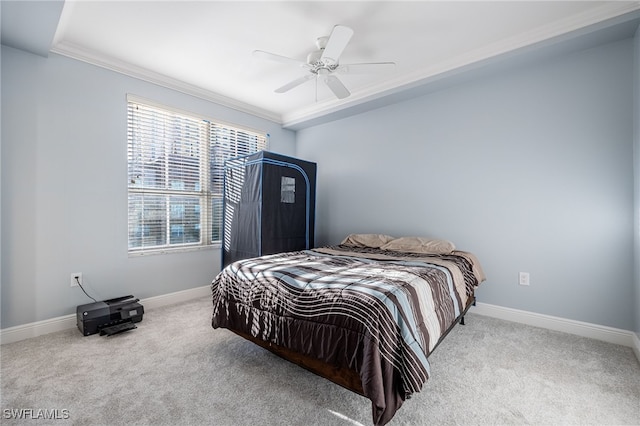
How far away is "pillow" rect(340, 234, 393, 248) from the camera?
3234mm

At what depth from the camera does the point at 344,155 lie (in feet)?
13.4

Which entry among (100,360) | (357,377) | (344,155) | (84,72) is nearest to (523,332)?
(357,377)

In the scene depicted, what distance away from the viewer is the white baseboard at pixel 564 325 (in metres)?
2.20

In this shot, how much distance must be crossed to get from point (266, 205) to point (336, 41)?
170cm

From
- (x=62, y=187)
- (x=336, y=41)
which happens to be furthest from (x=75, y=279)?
(x=336, y=41)

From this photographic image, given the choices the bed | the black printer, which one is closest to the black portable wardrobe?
the bed

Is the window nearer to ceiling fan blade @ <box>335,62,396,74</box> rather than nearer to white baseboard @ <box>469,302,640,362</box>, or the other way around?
ceiling fan blade @ <box>335,62,396,74</box>

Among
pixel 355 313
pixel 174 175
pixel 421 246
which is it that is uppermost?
pixel 174 175

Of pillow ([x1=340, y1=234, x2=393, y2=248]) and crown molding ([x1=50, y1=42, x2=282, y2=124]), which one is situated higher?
crown molding ([x1=50, y1=42, x2=282, y2=124])

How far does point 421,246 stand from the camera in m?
2.89

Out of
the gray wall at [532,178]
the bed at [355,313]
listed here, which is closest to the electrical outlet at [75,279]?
the bed at [355,313]

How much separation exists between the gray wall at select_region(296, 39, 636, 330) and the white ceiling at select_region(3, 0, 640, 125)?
447 millimetres

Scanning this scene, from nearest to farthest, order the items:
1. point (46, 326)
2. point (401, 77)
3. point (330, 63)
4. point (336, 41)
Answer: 1. point (336, 41)
2. point (330, 63)
3. point (46, 326)
4. point (401, 77)

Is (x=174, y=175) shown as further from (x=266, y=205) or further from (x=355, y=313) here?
(x=355, y=313)
